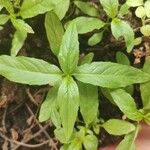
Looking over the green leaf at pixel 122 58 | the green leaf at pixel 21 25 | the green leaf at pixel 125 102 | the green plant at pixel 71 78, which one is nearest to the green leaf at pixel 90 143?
the green plant at pixel 71 78

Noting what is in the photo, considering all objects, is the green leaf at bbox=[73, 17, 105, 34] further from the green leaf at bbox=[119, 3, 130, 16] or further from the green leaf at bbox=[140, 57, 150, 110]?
the green leaf at bbox=[140, 57, 150, 110]

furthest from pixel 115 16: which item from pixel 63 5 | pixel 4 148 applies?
pixel 4 148

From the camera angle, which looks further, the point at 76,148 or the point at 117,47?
the point at 117,47

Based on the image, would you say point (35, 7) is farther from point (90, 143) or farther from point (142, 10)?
point (90, 143)

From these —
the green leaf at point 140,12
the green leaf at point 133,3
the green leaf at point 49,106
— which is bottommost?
the green leaf at point 49,106

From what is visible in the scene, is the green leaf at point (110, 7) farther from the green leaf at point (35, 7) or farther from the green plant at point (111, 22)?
the green leaf at point (35, 7)

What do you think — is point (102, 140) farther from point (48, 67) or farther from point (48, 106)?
point (48, 67)

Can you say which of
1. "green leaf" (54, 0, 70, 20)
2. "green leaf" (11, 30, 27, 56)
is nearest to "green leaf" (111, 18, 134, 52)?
"green leaf" (54, 0, 70, 20)
